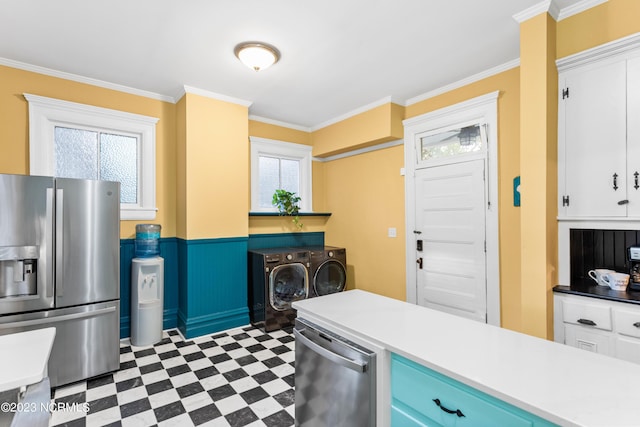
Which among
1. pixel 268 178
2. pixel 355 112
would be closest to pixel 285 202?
pixel 268 178

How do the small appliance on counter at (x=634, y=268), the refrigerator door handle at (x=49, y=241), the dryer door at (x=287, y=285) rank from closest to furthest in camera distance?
the small appliance on counter at (x=634, y=268), the refrigerator door handle at (x=49, y=241), the dryer door at (x=287, y=285)

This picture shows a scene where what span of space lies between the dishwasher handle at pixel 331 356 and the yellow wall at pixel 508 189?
2237 mm

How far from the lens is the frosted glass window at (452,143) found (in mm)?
3156

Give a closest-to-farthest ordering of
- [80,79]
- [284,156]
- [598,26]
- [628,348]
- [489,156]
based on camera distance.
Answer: [628,348] < [598,26] < [489,156] < [80,79] < [284,156]

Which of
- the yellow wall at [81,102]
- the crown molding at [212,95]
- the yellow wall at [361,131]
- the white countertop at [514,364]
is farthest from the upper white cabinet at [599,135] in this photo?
the yellow wall at [81,102]

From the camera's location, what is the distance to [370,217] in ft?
14.0

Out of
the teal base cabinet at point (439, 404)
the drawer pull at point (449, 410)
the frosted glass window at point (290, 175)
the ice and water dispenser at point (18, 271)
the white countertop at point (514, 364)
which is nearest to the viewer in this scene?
the white countertop at point (514, 364)

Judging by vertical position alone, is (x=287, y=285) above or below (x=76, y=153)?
below

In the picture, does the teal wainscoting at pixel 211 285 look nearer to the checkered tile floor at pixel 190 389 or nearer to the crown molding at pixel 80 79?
the checkered tile floor at pixel 190 389

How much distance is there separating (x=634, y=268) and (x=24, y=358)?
3303 mm

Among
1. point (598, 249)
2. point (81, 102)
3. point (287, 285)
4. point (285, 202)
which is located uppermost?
point (81, 102)

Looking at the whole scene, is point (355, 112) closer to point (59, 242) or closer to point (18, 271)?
point (59, 242)

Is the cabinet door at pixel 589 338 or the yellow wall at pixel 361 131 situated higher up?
the yellow wall at pixel 361 131

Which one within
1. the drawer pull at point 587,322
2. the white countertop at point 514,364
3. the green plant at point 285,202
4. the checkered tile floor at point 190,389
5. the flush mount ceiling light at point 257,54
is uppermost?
the flush mount ceiling light at point 257,54
